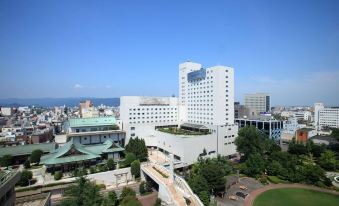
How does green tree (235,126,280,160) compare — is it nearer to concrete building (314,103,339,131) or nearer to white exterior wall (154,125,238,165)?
white exterior wall (154,125,238,165)

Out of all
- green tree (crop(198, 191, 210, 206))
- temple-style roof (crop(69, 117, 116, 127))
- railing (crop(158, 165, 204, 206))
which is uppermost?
temple-style roof (crop(69, 117, 116, 127))

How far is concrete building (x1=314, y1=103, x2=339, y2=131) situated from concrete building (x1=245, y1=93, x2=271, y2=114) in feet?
88.7

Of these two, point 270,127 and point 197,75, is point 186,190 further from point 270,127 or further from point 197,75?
point 270,127

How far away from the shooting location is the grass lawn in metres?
32.6

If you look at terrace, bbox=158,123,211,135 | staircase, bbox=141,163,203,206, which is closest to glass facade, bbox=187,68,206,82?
terrace, bbox=158,123,211,135

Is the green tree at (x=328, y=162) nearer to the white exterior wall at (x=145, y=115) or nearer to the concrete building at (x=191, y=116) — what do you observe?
the concrete building at (x=191, y=116)

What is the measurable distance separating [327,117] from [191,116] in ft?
319

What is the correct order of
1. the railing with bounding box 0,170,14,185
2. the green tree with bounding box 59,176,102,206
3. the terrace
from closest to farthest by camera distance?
the railing with bounding box 0,170,14,185, the green tree with bounding box 59,176,102,206, the terrace

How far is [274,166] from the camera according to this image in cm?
4278

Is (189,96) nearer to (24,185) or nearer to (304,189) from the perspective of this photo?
(304,189)

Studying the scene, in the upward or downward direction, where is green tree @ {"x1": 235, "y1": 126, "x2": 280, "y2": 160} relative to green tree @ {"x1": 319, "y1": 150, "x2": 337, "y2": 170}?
upward

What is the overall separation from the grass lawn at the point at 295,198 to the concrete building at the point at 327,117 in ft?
338

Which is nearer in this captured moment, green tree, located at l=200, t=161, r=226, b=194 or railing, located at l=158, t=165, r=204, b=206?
railing, located at l=158, t=165, r=204, b=206

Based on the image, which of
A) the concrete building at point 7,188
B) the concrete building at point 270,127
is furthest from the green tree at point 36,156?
the concrete building at point 270,127
